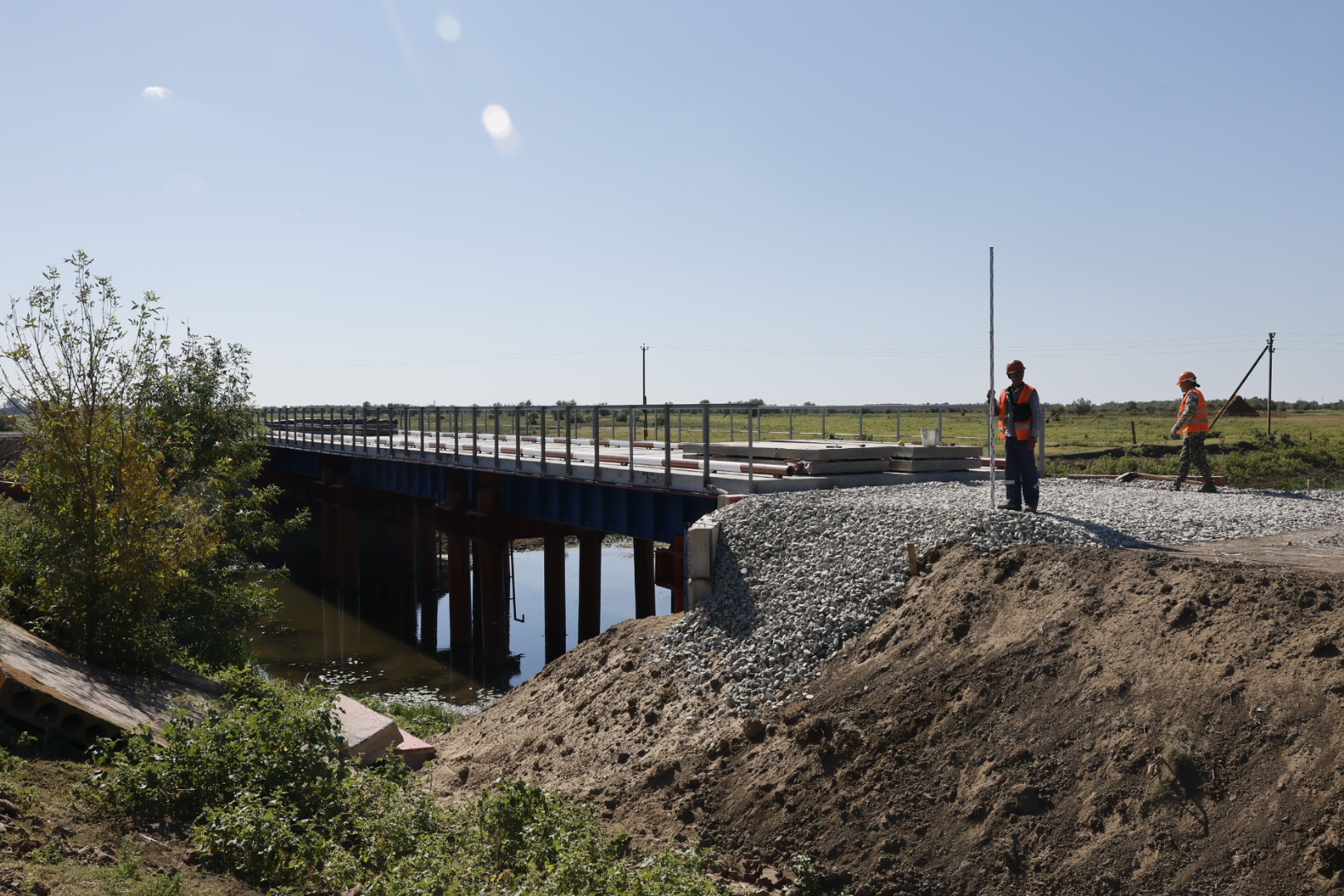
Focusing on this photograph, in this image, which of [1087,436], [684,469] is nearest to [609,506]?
[684,469]

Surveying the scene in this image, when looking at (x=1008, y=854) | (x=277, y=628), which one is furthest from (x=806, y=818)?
(x=277, y=628)

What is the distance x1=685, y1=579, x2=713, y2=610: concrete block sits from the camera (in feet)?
42.4

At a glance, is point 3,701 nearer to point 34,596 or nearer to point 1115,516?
point 34,596

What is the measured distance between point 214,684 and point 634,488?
780 centimetres

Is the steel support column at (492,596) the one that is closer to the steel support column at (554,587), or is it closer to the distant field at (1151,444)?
the steel support column at (554,587)

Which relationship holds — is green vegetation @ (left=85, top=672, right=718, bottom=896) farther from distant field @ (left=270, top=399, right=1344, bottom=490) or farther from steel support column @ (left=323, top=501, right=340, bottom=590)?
steel support column @ (left=323, top=501, right=340, bottom=590)

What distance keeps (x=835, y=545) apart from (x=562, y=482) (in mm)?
9583

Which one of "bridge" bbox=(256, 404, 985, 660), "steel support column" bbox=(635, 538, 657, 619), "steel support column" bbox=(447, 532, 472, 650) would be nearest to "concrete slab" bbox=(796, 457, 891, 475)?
"bridge" bbox=(256, 404, 985, 660)

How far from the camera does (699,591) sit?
1298 centimetres

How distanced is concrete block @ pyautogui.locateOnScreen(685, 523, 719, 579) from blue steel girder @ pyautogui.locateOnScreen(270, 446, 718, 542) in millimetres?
2708

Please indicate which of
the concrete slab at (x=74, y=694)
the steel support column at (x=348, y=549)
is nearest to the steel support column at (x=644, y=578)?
the steel support column at (x=348, y=549)

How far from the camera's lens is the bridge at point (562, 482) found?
1670cm

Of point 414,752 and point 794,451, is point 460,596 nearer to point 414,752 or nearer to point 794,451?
point 794,451

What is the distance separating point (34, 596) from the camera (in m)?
10.9
